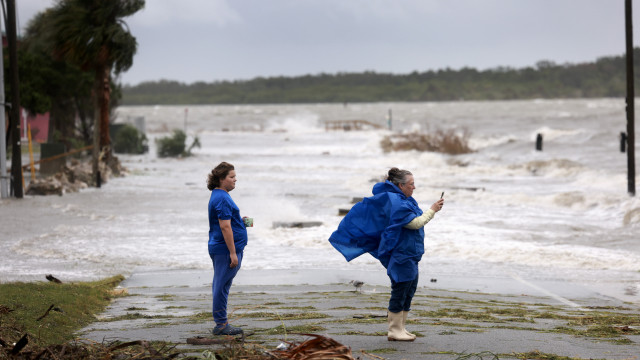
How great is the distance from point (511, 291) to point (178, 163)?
29.9 meters

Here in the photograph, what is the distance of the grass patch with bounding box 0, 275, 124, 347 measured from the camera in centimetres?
666

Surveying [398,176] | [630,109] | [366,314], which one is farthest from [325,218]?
[398,176]

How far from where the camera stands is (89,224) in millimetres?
17266

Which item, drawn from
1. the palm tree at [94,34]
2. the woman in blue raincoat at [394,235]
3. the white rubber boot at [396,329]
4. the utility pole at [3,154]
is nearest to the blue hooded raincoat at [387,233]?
the woman in blue raincoat at [394,235]

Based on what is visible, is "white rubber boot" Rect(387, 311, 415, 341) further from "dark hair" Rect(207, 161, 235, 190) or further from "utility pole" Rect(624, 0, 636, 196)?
"utility pole" Rect(624, 0, 636, 196)

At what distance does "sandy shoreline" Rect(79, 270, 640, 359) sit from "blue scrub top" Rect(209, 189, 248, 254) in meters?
0.73

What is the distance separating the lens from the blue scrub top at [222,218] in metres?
6.82

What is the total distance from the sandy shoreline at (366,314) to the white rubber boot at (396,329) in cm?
10

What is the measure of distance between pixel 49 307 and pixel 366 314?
9.66ft

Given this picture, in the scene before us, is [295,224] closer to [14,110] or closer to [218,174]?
[14,110]

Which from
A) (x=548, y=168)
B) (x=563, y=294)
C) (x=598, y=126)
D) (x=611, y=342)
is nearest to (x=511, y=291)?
(x=563, y=294)

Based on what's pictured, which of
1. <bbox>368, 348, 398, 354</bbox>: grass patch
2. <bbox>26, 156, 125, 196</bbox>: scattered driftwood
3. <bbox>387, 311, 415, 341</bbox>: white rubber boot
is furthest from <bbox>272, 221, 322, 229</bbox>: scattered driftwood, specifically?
<bbox>368, 348, 398, 354</bbox>: grass patch

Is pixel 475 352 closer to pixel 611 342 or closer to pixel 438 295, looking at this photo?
pixel 611 342

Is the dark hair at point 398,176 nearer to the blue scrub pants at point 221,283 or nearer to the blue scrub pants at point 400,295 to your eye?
the blue scrub pants at point 400,295
